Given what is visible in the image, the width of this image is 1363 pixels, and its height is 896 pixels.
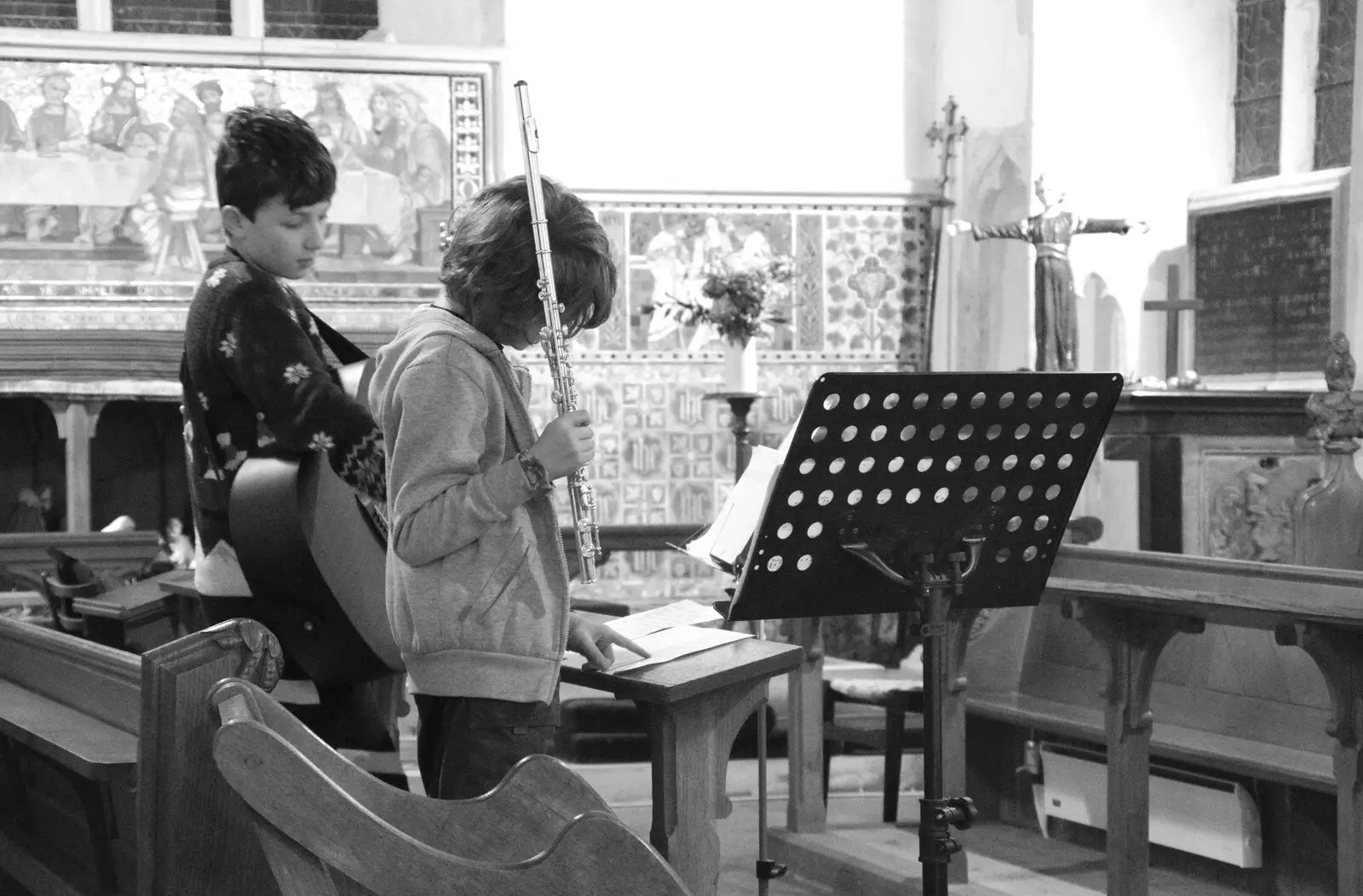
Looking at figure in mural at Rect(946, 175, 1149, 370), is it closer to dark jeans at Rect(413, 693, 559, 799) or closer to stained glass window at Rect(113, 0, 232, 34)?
stained glass window at Rect(113, 0, 232, 34)

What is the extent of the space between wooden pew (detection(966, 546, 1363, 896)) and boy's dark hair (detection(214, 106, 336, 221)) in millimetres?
1935

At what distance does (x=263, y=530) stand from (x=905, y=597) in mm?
1083

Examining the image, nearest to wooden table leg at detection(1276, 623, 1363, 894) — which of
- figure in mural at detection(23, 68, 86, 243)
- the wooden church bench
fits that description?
the wooden church bench

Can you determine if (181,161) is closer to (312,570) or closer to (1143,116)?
(1143,116)

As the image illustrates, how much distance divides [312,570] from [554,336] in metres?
0.57

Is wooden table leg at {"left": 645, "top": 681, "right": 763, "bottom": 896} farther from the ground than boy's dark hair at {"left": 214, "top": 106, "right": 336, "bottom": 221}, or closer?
closer

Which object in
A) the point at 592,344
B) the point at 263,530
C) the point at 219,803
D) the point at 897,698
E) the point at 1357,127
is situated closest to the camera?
the point at 219,803

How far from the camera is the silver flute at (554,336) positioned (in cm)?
203

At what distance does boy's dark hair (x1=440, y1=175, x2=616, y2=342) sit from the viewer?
2057 millimetres

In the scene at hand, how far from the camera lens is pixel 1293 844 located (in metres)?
3.83

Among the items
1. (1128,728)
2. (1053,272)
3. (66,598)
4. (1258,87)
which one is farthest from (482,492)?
(1258,87)

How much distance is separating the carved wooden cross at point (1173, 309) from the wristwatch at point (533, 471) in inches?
225

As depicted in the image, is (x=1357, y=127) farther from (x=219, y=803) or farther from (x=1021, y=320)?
(x=219, y=803)

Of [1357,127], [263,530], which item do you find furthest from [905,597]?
[1357,127]
